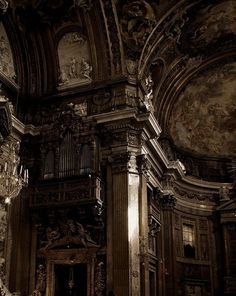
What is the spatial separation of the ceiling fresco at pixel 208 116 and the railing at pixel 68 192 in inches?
275

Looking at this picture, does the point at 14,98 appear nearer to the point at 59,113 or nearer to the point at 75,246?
the point at 59,113

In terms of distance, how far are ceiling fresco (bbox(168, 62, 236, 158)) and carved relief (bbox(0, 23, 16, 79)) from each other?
7.39 m

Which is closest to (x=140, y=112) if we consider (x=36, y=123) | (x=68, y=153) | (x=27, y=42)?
(x=68, y=153)

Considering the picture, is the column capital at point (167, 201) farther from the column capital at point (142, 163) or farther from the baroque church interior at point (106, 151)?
the column capital at point (142, 163)

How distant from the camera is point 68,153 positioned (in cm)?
1454

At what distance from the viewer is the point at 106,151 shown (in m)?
14.4

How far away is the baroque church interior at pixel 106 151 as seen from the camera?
13625 millimetres

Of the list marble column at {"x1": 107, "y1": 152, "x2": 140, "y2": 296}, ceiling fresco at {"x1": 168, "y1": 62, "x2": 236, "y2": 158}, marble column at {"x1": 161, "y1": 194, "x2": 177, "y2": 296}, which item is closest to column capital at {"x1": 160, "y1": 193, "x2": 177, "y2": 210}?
marble column at {"x1": 161, "y1": 194, "x2": 177, "y2": 296}

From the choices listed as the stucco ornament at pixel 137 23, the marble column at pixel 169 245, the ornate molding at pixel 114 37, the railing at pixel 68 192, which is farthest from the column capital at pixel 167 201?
the stucco ornament at pixel 137 23

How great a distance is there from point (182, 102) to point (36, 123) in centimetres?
693

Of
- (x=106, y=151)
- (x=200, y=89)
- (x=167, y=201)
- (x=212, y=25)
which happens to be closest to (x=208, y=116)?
(x=200, y=89)

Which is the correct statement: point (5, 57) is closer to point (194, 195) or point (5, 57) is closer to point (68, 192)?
point (68, 192)

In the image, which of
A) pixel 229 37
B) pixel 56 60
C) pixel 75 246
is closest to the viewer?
pixel 75 246

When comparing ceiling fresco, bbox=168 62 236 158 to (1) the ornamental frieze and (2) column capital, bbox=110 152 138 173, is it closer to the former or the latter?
(1) the ornamental frieze
